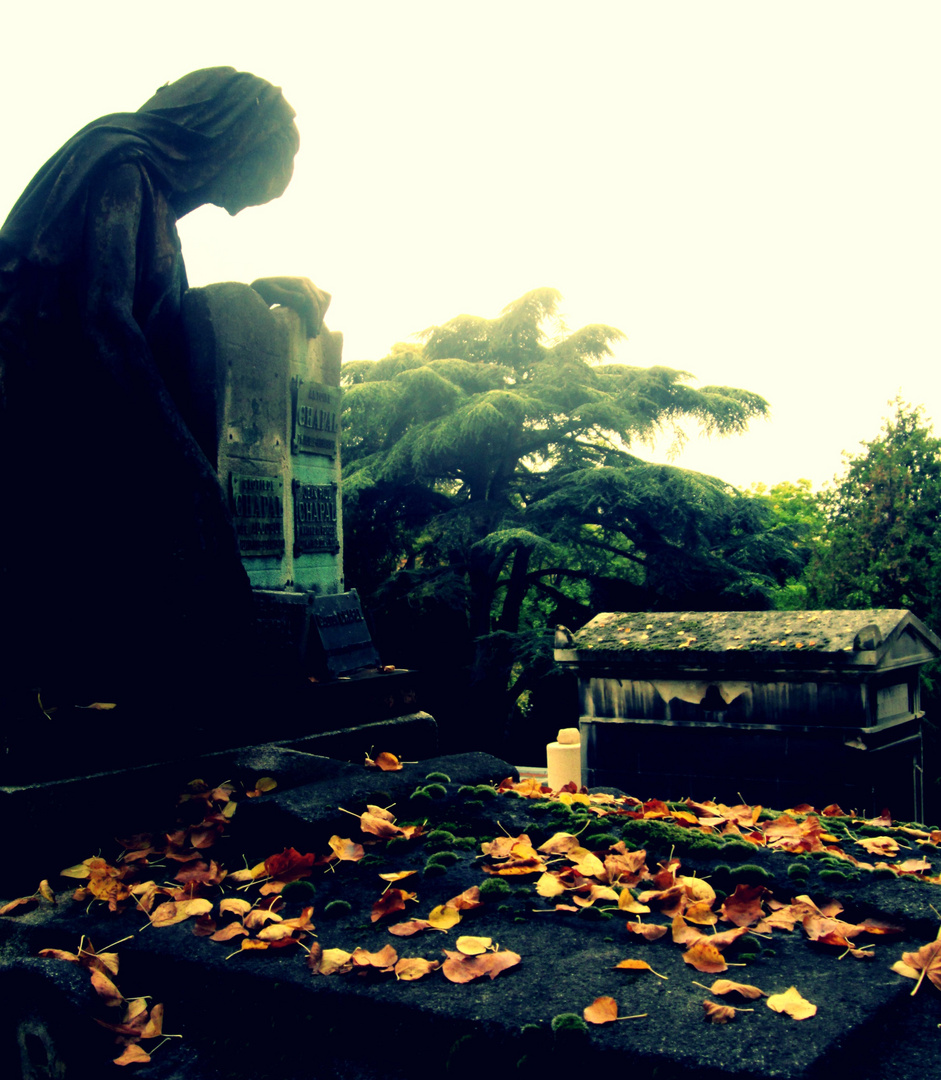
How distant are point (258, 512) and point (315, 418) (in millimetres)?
752

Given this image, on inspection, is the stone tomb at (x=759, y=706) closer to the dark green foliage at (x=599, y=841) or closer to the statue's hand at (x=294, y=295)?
the statue's hand at (x=294, y=295)

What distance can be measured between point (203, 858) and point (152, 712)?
747 millimetres

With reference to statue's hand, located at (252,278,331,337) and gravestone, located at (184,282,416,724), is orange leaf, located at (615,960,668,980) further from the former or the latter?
statue's hand, located at (252,278,331,337)

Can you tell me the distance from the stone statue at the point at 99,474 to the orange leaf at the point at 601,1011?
2421mm

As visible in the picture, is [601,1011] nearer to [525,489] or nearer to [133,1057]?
[133,1057]

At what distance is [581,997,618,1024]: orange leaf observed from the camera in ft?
6.18

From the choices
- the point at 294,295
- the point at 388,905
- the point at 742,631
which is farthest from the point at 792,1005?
the point at 742,631

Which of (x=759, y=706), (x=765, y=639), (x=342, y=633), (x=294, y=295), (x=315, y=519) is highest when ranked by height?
(x=294, y=295)

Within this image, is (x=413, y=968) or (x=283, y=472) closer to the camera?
(x=413, y=968)

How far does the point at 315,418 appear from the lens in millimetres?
4949

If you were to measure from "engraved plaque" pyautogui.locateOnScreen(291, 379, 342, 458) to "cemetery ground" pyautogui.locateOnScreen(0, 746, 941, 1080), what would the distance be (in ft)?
6.36

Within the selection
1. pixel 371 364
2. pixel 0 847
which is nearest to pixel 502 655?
pixel 371 364

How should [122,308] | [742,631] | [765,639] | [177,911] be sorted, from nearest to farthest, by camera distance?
[177,911] < [122,308] < [765,639] < [742,631]

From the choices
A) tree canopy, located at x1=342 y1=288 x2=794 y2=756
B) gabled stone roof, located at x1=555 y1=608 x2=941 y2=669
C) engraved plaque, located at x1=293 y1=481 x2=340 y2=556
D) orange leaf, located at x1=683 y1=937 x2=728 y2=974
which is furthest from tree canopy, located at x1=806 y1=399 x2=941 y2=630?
orange leaf, located at x1=683 y1=937 x2=728 y2=974
